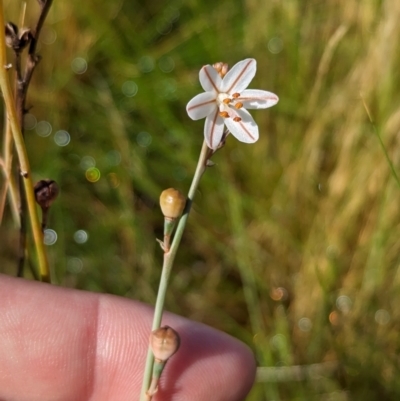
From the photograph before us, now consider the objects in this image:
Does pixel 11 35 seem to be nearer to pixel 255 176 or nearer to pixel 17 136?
pixel 17 136

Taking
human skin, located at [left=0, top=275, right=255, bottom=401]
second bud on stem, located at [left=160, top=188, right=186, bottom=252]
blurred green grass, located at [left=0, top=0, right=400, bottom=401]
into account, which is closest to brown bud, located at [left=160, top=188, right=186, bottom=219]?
second bud on stem, located at [left=160, top=188, right=186, bottom=252]

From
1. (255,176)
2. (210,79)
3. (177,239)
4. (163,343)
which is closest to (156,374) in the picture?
(163,343)

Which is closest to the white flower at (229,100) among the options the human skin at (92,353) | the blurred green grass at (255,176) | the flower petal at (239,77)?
the flower petal at (239,77)

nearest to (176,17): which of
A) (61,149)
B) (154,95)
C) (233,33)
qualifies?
(233,33)

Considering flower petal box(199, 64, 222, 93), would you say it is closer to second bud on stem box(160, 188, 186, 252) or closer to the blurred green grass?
second bud on stem box(160, 188, 186, 252)

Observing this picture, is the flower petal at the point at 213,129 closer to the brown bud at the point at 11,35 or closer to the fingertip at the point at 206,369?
the brown bud at the point at 11,35

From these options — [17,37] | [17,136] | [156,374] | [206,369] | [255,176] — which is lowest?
[206,369]
